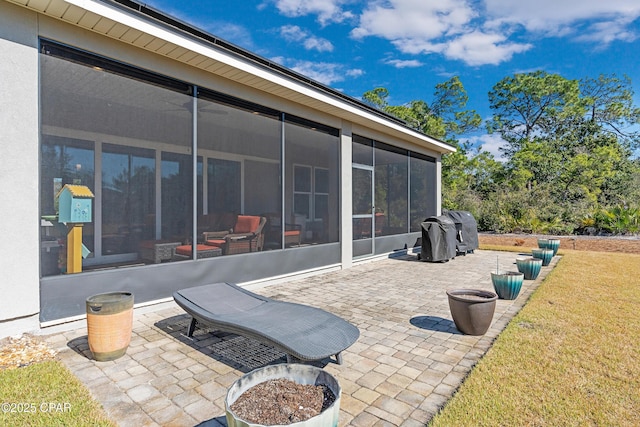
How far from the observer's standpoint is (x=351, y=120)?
7777 millimetres

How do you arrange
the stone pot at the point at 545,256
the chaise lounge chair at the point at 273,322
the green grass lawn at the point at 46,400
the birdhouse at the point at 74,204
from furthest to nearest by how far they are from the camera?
the stone pot at the point at 545,256
the birdhouse at the point at 74,204
the chaise lounge chair at the point at 273,322
the green grass lawn at the point at 46,400

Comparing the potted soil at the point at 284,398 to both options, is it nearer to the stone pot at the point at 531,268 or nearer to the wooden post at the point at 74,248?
the wooden post at the point at 74,248

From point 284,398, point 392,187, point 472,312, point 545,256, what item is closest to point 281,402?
point 284,398

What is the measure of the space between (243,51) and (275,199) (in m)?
2.52

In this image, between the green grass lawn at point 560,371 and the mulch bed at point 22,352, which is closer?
the green grass lawn at point 560,371

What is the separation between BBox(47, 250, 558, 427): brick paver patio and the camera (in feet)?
7.55

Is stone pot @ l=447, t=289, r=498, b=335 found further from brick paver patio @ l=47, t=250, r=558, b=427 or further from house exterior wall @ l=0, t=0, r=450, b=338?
house exterior wall @ l=0, t=0, r=450, b=338

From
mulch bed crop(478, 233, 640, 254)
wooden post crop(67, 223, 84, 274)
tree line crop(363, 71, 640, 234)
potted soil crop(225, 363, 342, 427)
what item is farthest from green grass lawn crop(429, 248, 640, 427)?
tree line crop(363, 71, 640, 234)

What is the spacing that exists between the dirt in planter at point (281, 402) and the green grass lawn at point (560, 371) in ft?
2.65

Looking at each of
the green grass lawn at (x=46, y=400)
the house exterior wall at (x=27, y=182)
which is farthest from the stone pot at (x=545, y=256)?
the green grass lawn at (x=46, y=400)

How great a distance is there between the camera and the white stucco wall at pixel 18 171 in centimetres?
336

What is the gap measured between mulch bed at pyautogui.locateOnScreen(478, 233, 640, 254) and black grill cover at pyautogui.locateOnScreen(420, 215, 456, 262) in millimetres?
5543

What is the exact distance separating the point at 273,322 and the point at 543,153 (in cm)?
2165

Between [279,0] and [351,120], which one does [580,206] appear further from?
[279,0]
